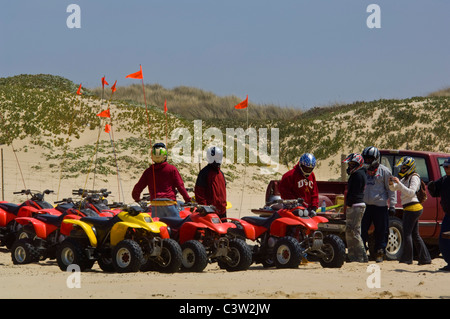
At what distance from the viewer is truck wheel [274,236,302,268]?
1195 centimetres

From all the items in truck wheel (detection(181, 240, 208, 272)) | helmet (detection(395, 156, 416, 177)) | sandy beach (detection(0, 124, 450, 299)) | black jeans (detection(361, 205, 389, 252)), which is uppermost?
helmet (detection(395, 156, 416, 177))

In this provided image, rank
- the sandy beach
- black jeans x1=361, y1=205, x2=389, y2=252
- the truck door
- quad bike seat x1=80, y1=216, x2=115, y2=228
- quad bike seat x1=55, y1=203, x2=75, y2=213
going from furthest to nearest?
quad bike seat x1=55, y1=203, x2=75, y2=213
the truck door
black jeans x1=361, y1=205, x2=389, y2=252
quad bike seat x1=80, y1=216, x2=115, y2=228
the sandy beach

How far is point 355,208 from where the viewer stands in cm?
1293

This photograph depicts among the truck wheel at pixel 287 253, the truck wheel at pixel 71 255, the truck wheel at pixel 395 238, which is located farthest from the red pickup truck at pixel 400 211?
the truck wheel at pixel 71 255

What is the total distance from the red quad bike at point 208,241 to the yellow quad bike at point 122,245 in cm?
32

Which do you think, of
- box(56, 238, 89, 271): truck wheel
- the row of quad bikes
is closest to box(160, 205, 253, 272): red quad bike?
the row of quad bikes

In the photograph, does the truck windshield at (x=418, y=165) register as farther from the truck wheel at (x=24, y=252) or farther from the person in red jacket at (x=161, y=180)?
the truck wheel at (x=24, y=252)

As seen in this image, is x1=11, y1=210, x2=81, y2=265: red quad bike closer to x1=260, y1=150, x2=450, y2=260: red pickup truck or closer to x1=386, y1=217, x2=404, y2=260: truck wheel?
x1=260, y1=150, x2=450, y2=260: red pickup truck

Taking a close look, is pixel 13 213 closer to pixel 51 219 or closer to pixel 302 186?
pixel 51 219

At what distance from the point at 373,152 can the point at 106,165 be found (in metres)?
21.0

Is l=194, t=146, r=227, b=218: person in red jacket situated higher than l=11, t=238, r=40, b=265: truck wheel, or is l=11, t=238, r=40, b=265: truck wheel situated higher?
l=194, t=146, r=227, b=218: person in red jacket

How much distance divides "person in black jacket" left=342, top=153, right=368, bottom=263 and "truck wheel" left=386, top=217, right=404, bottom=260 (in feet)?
3.77
